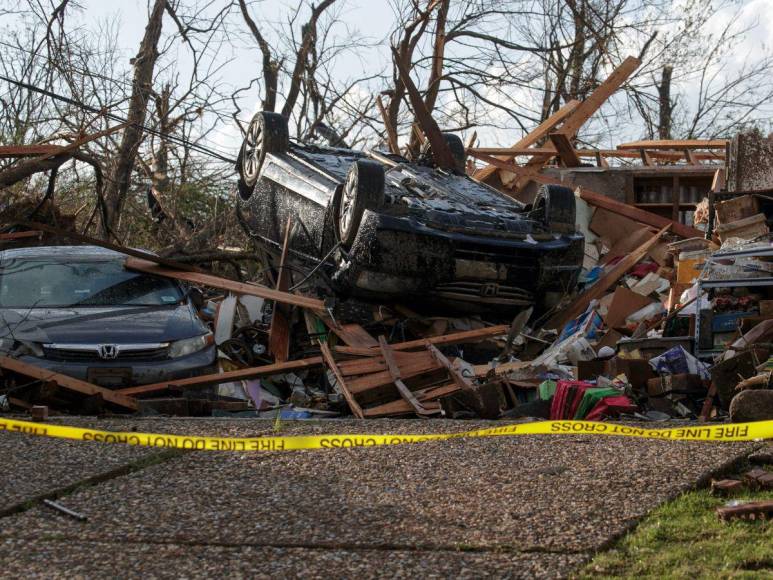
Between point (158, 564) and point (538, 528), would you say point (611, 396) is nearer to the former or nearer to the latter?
point (538, 528)

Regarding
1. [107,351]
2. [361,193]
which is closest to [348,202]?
[361,193]

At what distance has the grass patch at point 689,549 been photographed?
3.80 meters

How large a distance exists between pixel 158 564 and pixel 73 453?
220 cm

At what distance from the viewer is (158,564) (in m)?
4.09

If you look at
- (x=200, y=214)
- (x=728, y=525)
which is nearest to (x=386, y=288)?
(x=728, y=525)

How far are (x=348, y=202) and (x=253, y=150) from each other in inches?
103

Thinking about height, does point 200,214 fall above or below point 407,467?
above

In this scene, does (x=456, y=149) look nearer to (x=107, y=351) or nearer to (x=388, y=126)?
(x=388, y=126)

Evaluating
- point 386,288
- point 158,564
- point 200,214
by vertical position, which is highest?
point 200,214

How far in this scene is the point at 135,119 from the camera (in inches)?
738

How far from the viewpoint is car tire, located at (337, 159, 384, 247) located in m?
10.4

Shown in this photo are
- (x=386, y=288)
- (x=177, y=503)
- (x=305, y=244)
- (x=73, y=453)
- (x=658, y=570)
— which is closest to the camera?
(x=658, y=570)

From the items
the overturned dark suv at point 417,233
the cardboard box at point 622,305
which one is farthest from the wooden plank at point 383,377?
the cardboard box at point 622,305

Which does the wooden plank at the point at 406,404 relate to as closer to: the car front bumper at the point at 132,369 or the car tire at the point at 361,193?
the car front bumper at the point at 132,369
